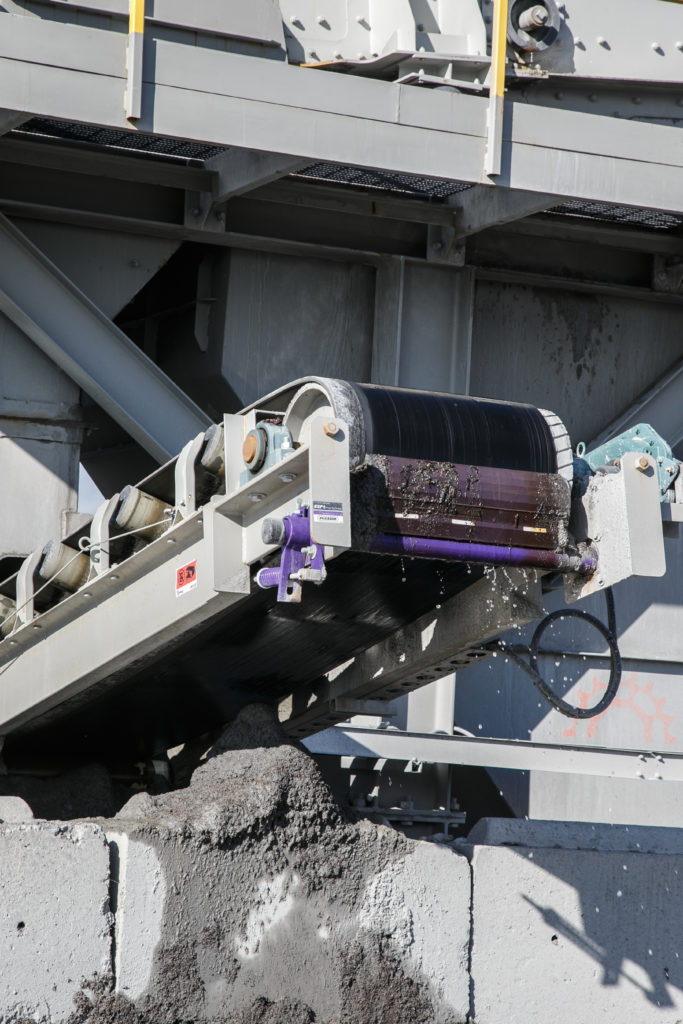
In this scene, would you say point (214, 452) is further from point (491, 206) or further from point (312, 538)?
point (491, 206)

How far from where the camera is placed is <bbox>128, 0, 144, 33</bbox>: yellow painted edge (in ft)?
20.2

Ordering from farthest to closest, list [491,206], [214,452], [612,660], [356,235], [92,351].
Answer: [356,235]
[491,206]
[92,351]
[612,660]
[214,452]

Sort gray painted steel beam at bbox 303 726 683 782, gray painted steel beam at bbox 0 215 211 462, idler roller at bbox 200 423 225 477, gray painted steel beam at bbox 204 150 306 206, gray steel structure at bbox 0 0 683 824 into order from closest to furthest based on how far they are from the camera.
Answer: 1. idler roller at bbox 200 423 225 477
2. gray steel structure at bbox 0 0 683 824
3. gray painted steel beam at bbox 204 150 306 206
4. gray painted steel beam at bbox 0 215 211 462
5. gray painted steel beam at bbox 303 726 683 782

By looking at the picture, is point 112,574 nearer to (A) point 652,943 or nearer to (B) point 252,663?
(B) point 252,663

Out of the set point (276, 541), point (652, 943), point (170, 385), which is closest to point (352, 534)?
point (276, 541)

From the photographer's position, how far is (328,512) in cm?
430

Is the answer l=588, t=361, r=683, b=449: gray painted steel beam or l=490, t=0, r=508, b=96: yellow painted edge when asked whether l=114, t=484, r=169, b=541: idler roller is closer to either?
l=490, t=0, r=508, b=96: yellow painted edge

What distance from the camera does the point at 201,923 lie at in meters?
5.20

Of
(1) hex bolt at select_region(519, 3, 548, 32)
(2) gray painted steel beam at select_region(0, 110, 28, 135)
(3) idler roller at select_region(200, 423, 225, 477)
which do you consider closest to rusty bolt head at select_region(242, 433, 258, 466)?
(3) idler roller at select_region(200, 423, 225, 477)

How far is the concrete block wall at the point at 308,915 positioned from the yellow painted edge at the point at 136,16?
126 inches

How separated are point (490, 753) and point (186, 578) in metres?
3.36

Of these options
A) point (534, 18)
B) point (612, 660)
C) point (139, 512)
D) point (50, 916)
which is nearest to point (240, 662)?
point (139, 512)

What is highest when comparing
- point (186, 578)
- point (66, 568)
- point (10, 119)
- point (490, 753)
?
point (10, 119)

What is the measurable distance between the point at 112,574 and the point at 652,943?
2.86m
